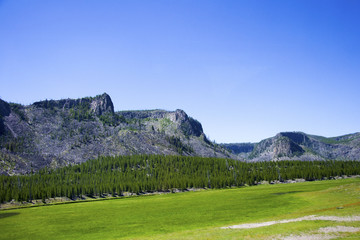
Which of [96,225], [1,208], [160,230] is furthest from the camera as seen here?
[1,208]

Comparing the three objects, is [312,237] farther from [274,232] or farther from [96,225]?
[96,225]

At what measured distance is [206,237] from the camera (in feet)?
101

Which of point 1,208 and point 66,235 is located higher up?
point 66,235

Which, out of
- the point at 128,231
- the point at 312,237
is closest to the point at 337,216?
the point at 312,237

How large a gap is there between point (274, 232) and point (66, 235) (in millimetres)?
34432

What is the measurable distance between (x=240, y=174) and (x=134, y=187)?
269 ft

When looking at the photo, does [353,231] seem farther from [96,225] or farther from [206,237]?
[96,225]

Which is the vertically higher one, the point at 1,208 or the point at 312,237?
the point at 312,237

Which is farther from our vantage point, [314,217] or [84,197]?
[84,197]

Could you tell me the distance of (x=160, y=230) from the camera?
41.3 meters

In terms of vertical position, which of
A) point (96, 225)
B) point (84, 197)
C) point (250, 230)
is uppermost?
point (250, 230)

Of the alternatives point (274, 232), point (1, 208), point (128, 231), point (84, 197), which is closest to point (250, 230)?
point (274, 232)

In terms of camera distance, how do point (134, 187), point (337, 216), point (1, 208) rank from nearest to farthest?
1. point (337, 216)
2. point (1, 208)
3. point (134, 187)

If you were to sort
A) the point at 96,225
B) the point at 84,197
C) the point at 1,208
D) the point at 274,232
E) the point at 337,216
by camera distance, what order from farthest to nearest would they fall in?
1. the point at 84,197
2. the point at 1,208
3. the point at 96,225
4. the point at 337,216
5. the point at 274,232
